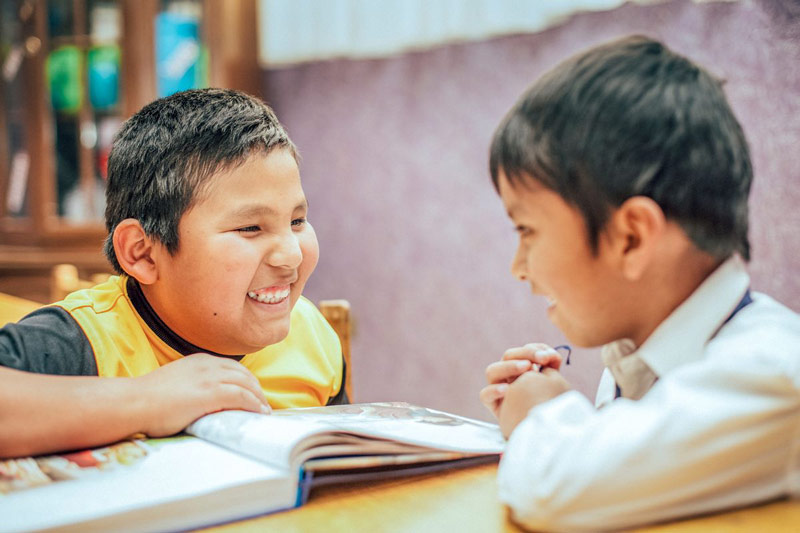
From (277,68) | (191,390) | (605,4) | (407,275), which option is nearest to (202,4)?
(277,68)

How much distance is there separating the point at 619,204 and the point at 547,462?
0.20 m

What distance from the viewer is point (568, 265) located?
0.59 meters

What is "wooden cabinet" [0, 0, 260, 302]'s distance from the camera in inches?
108

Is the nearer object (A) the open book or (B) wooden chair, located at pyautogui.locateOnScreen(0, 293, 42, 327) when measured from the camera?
(A) the open book

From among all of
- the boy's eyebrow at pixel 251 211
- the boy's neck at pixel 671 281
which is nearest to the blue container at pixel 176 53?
the boy's eyebrow at pixel 251 211

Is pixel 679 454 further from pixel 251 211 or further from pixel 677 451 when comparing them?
pixel 251 211

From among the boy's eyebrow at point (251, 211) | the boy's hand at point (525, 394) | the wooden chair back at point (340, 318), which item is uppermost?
the boy's eyebrow at point (251, 211)

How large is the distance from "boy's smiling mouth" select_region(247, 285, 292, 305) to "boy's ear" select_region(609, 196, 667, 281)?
1.49ft

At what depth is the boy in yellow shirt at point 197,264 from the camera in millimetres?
794

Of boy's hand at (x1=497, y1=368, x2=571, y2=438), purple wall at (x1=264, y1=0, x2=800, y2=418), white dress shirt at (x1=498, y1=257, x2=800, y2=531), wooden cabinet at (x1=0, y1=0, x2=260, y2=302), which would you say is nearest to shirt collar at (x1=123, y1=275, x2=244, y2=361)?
boy's hand at (x1=497, y1=368, x2=571, y2=438)

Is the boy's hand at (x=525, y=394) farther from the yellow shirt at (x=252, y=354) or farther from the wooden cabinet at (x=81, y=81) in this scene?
the wooden cabinet at (x=81, y=81)

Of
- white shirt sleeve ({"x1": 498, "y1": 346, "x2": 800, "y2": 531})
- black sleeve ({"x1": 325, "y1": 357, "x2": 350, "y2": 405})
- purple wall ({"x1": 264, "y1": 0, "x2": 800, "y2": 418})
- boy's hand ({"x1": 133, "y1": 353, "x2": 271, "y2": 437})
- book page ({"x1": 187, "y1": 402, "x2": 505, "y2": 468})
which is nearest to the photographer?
white shirt sleeve ({"x1": 498, "y1": 346, "x2": 800, "y2": 531})

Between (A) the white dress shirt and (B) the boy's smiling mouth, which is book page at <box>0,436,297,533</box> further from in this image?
(B) the boy's smiling mouth

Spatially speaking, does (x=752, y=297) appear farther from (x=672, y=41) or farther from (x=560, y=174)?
(x=672, y=41)
